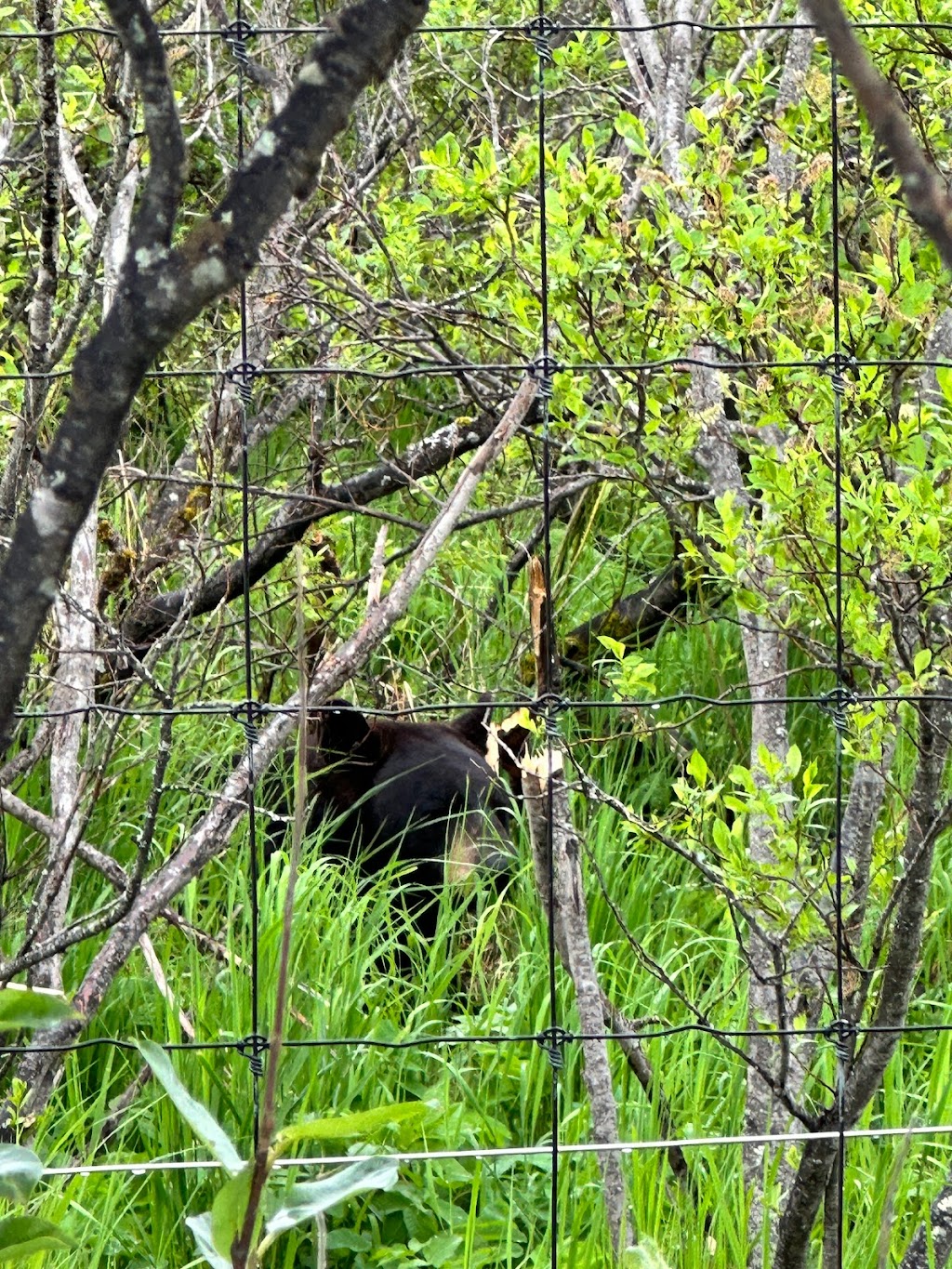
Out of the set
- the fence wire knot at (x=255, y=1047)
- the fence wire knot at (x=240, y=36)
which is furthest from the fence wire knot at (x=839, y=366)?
the fence wire knot at (x=255, y=1047)

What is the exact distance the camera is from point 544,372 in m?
2.30

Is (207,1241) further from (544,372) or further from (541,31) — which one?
(541,31)

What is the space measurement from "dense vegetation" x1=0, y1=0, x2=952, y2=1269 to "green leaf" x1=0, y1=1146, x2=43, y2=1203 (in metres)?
0.49

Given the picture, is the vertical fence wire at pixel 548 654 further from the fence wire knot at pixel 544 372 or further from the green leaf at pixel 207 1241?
the green leaf at pixel 207 1241

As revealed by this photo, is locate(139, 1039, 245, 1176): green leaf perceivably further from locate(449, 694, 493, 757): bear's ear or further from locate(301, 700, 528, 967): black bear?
locate(449, 694, 493, 757): bear's ear

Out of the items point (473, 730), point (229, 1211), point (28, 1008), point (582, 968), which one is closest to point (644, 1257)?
point (229, 1211)

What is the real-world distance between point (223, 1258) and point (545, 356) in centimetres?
147

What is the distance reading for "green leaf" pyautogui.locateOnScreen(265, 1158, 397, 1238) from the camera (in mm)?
1089

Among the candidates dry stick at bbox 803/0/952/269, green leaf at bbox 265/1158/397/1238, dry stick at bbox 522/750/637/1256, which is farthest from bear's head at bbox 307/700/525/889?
dry stick at bbox 803/0/952/269

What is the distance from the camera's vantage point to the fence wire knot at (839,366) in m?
2.23

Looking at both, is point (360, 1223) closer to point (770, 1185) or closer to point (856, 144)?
point (770, 1185)

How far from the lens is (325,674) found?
277cm

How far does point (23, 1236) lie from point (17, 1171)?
5 centimetres

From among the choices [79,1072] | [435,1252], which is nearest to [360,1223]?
[435,1252]
